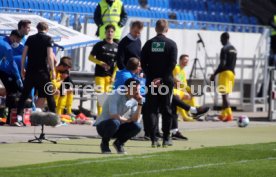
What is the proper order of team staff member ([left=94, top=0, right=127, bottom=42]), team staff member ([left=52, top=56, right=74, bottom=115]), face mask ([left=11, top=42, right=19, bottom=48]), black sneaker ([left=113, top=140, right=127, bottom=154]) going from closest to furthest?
black sneaker ([left=113, top=140, right=127, bottom=154]) < face mask ([left=11, top=42, right=19, bottom=48]) < team staff member ([left=52, top=56, right=74, bottom=115]) < team staff member ([left=94, top=0, right=127, bottom=42])

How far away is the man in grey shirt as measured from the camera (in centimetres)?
1696

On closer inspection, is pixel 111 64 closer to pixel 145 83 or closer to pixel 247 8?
pixel 145 83

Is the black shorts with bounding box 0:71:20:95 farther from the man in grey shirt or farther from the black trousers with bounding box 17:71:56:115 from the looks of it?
the man in grey shirt

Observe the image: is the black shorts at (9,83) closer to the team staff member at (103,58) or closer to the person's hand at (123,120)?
the team staff member at (103,58)

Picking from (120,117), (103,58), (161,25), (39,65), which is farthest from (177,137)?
(103,58)

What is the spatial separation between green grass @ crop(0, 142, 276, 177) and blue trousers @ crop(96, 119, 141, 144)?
1.71 ft

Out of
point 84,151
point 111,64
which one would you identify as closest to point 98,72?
point 111,64

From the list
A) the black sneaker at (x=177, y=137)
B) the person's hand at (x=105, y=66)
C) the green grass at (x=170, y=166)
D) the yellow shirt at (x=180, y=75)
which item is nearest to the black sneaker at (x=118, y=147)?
the green grass at (x=170, y=166)

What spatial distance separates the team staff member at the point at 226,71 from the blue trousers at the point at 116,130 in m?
9.82

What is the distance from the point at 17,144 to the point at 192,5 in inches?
752

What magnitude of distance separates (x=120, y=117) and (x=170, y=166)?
2.02 metres

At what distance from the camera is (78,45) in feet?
82.9

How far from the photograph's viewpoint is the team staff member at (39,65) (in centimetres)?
2158

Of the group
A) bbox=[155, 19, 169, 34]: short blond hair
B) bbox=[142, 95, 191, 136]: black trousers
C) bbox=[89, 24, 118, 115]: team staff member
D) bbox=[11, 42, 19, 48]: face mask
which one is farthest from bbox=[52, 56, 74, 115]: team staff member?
bbox=[155, 19, 169, 34]: short blond hair
